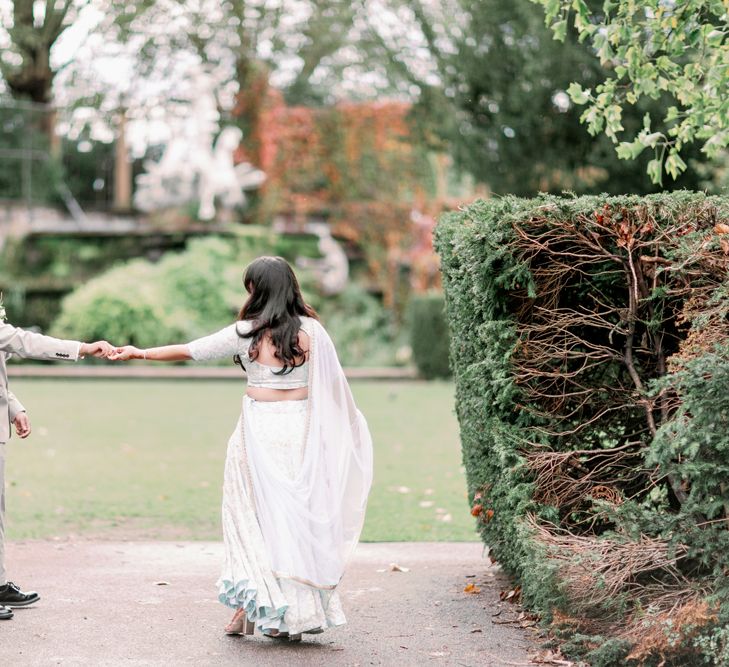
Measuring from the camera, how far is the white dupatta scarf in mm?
5531

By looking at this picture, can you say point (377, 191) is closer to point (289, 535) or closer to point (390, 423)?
point (390, 423)

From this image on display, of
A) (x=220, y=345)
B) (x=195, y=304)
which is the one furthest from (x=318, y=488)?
(x=195, y=304)

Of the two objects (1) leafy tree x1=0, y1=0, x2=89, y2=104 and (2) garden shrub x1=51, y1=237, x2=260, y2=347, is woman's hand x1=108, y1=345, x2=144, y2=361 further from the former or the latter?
(1) leafy tree x1=0, y1=0, x2=89, y2=104

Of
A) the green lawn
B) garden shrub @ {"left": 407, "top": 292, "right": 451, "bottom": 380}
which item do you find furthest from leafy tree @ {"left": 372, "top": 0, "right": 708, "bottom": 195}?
the green lawn

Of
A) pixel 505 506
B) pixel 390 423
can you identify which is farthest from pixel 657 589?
pixel 390 423

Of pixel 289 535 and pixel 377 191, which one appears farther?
pixel 377 191

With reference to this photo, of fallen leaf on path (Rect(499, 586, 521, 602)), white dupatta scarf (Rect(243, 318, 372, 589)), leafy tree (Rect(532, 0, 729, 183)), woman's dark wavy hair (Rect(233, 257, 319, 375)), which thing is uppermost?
leafy tree (Rect(532, 0, 729, 183))

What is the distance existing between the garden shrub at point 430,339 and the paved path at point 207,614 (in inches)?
587

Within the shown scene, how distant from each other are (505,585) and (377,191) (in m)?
23.2

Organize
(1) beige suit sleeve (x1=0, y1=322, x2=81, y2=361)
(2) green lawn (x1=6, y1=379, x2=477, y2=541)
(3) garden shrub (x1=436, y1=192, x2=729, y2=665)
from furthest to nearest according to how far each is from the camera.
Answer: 1. (2) green lawn (x1=6, y1=379, x2=477, y2=541)
2. (1) beige suit sleeve (x1=0, y1=322, x2=81, y2=361)
3. (3) garden shrub (x1=436, y1=192, x2=729, y2=665)

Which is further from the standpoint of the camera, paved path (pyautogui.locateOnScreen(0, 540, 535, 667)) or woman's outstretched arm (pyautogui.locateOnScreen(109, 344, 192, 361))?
woman's outstretched arm (pyautogui.locateOnScreen(109, 344, 192, 361))

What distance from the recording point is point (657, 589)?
5.06 m

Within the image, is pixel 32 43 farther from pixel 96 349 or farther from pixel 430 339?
pixel 96 349

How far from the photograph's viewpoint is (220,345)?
223 inches
